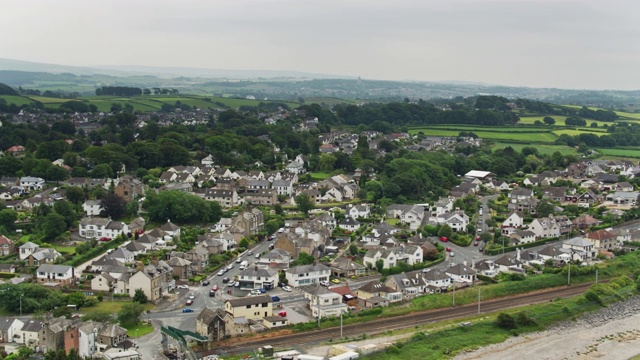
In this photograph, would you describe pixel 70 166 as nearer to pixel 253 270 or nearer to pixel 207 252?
pixel 207 252

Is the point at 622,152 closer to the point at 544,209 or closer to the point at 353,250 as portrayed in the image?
the point at 544,209

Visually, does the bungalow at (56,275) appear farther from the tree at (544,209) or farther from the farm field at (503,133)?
the farm field at (503,133)

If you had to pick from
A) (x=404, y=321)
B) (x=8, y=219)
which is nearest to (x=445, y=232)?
(x=404, y=321)

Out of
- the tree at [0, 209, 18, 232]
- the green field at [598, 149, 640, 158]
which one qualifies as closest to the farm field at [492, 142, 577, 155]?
the green field at [598, 149, 640, 158]

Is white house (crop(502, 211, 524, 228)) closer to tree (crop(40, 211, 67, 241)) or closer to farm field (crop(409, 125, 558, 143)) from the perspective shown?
tree (crop(40, 211, 67, 241))

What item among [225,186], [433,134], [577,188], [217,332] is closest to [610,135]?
[433,134]
